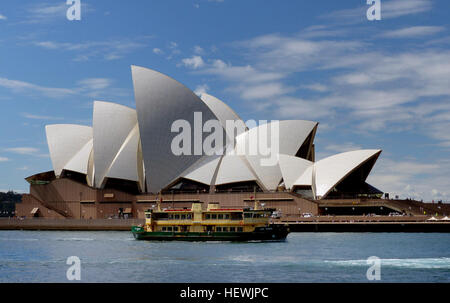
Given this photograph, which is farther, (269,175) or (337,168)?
(269,175)

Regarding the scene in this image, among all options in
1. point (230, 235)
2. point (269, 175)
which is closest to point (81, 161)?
point (269, 175)

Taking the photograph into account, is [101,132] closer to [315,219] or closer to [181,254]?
[315,219]

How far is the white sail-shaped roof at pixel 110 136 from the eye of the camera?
245 ft

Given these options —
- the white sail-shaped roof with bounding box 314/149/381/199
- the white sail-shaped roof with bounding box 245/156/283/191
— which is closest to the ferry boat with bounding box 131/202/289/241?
the white sail-shaped roof with bounding box 314/149/381/199

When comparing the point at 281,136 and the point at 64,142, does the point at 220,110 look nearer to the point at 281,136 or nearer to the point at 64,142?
the point at 281,136

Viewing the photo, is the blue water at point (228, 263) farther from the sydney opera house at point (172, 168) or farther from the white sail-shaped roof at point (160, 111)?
the white sail-shaped roof at point (160, 111)

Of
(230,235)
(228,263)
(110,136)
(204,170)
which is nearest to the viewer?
(228,263)

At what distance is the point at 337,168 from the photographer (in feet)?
232

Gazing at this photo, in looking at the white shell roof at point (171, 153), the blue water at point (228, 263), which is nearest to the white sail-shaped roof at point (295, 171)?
the white shell roof at point (171, 153)

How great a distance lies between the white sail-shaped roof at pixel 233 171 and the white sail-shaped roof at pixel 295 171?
4.05 meters

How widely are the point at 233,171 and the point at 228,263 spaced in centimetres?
4451

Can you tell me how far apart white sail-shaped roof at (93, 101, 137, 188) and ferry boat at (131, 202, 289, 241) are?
89.2 feet

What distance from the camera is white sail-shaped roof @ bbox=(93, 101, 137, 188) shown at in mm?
74688

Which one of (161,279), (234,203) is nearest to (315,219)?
(234,203)
